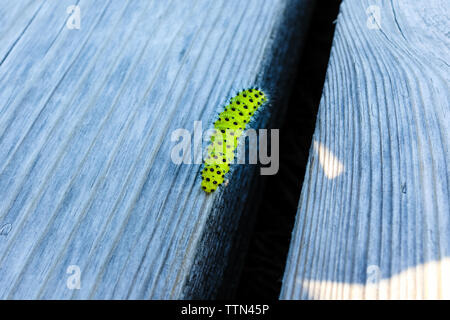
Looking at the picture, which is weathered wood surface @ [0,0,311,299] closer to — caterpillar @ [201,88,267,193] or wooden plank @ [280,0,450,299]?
caterpillar @ [201,88,267,193]

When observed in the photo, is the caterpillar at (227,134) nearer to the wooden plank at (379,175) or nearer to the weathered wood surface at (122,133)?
the weathered wood surface at (122,133)

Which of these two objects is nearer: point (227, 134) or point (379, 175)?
point (379, 175)

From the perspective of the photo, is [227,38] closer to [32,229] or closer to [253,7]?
[253,7]

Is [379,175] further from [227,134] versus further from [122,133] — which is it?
[122,133]

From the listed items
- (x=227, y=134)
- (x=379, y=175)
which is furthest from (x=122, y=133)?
(x=379, y=175)

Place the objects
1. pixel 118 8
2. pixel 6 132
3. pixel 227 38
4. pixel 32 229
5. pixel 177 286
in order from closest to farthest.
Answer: pixel 177 286 < pixel 32 229 < pixel 6 132 < pixel 227 38 < pixel 118 8

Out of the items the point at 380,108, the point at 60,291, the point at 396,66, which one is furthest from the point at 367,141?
the point at 60,291

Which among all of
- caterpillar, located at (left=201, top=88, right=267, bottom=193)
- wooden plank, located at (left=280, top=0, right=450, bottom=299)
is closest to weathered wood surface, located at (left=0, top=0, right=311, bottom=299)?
caterpillar, located at (left=201, top=88, right=267, bottom=193)

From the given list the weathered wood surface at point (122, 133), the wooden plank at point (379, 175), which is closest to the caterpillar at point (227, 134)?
the weathered wood surface at point (122, 133)
